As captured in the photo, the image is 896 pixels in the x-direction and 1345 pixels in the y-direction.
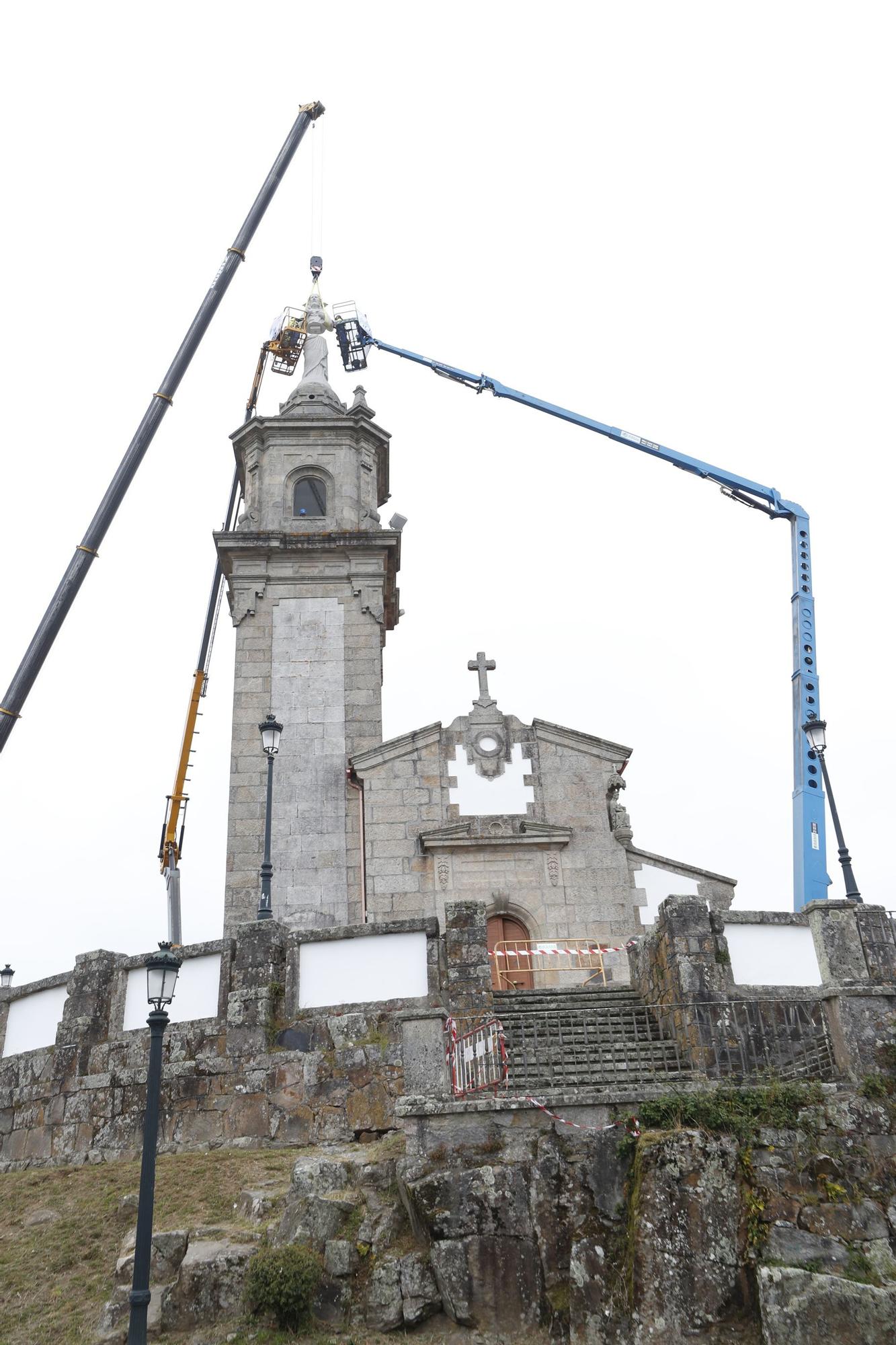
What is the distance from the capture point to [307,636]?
2162 cm

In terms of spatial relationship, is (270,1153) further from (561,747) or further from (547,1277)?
(561,747)

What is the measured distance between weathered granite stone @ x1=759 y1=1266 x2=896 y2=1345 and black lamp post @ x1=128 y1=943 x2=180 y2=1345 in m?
4.54

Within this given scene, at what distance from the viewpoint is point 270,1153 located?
10859 millimetres

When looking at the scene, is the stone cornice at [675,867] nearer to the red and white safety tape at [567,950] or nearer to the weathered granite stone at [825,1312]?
the red and white safety tape at [567,950]

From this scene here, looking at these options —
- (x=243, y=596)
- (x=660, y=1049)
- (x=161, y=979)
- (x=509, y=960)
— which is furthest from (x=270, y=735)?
(x=243, y=596)

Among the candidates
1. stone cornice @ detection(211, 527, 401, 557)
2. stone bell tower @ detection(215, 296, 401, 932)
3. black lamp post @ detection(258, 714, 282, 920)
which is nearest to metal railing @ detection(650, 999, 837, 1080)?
black lamp post @ detection(258, 714, 282, 920)

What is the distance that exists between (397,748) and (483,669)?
2151 mm

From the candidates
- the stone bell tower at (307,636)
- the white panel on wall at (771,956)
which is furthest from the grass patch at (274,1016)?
the stone bell tower at (307,636)

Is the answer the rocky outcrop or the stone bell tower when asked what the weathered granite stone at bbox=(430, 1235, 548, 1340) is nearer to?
the rocky outcrop

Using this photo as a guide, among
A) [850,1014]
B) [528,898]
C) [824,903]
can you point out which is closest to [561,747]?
[528,898]

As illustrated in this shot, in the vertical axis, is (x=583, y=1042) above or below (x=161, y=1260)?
above

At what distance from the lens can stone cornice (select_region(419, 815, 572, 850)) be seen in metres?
17.5

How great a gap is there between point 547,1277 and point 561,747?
11.0 m

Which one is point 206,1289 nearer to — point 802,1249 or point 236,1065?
point 236,1065
